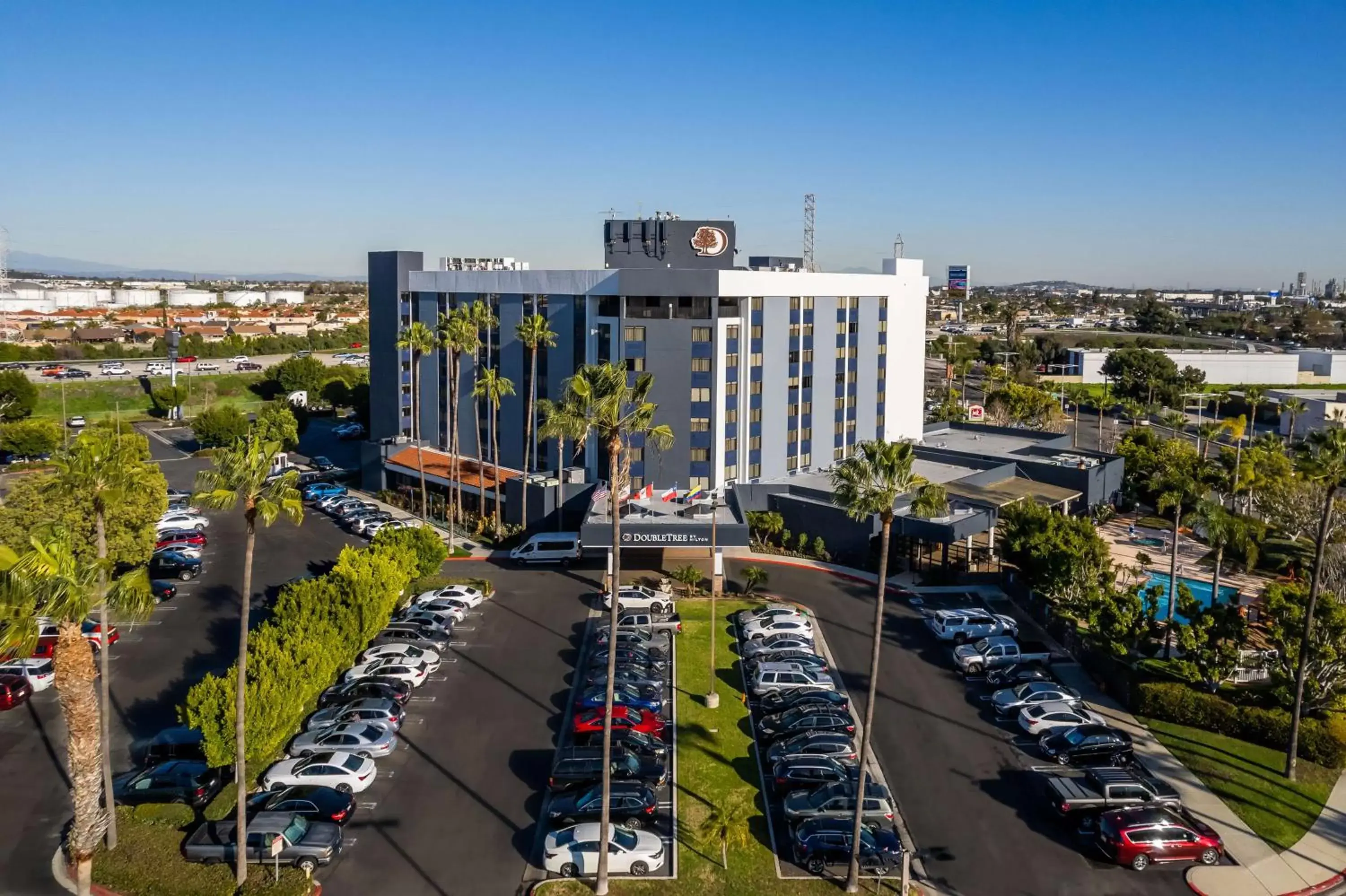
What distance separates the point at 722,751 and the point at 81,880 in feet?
67.2

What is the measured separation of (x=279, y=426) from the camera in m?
88.2

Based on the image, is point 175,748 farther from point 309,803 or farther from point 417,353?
point 417,353

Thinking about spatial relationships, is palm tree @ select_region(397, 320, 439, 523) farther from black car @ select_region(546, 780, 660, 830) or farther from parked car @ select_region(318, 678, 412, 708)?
black car @ select_region(546, 780, 660, 830)

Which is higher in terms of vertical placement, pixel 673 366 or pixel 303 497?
pixel 673 366

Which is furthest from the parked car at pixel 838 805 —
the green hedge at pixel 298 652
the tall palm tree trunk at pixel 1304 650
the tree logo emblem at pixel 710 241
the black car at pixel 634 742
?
the tree logo emblem at pixel 710 241

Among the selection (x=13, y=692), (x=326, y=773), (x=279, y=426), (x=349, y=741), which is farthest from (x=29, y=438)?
(x=326, y=773)

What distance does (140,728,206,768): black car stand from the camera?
33.2 metres

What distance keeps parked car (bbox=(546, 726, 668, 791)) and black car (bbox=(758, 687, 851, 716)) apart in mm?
6346

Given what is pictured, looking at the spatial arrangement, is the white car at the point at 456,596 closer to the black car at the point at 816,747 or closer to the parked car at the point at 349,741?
the parked car at the point at 349,741

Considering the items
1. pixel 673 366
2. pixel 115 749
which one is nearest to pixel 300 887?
pixel 115 749

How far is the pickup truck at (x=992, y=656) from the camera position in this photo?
42.5 m

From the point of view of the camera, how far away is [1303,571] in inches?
2133

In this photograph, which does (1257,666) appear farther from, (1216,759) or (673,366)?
(673,366)

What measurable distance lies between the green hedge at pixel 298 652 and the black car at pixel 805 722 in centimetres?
1708
